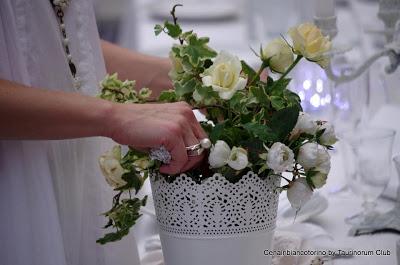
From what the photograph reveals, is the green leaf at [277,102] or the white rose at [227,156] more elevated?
the green leaf at [277,102]

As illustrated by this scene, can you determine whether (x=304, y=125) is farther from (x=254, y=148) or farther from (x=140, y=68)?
(x=140, y=68)

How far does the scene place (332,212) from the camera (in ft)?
4.03

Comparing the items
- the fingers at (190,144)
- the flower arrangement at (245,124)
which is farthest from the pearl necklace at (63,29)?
the fingers at (190,144)

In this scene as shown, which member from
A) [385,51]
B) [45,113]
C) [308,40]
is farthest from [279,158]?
[385,51]

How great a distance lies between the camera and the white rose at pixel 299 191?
78 cm

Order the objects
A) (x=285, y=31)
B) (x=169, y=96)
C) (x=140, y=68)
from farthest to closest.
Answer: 1. (x=285, y=31)
2. (x=140, y=68)
3. (x=169, y=96)

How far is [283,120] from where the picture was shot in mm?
760

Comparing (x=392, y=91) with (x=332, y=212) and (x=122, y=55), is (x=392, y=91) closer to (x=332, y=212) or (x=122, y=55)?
(x=332, y=212)

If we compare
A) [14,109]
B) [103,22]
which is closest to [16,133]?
[14,109]

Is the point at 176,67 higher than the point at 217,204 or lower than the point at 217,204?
higher

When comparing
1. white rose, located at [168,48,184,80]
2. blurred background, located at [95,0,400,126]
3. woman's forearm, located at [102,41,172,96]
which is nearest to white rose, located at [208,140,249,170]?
white rose, located at [168,48,184,80]

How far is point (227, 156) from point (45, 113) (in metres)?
0.19

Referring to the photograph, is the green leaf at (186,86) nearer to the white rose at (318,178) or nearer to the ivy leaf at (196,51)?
the ivy leaf at (196,51)

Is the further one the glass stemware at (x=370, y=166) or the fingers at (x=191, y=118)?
the glass stemware at (x=370, y=166)
